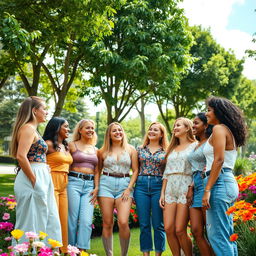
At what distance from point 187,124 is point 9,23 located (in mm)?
4454

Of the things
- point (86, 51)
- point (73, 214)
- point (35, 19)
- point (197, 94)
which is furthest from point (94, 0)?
point (197, 94)

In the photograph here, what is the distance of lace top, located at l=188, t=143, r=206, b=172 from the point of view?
4.89 m

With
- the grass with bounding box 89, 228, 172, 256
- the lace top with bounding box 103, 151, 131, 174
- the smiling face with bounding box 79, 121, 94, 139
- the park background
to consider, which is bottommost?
the grass with bounding box 89, 228, 172, 256

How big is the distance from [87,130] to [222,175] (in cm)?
252

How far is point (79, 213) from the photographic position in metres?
5.52

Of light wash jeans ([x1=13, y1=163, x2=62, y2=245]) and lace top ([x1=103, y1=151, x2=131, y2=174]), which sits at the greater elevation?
lace top ([x1=103, y1=151, x2=131, y2=174])

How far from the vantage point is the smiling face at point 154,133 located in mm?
5938

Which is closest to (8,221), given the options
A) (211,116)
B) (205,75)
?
(211,116)

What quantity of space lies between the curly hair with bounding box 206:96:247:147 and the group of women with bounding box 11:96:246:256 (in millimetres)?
11

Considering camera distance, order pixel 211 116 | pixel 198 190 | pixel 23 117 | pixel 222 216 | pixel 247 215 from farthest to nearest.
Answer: pixel 198 190
pixel 23 117
pixel 211 116
pixel 222 216
pixel 247 215

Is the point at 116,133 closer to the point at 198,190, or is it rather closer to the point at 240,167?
the point at 198,190

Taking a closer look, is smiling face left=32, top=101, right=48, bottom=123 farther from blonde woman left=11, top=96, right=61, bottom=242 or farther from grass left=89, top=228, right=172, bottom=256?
grass left=89, top=228, right=172, bottom=256

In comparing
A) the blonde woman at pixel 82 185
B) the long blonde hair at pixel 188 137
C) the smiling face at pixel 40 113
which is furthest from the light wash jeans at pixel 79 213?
the long blonde hair at pixel 188 137

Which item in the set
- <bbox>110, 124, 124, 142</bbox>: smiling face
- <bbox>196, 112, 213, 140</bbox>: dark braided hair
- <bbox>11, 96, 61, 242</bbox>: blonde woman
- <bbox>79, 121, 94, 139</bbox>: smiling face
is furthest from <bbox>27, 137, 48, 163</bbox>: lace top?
<bbox>196, 112, 213, 140</bbox>: dark braided hair
